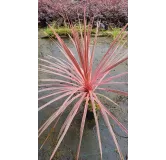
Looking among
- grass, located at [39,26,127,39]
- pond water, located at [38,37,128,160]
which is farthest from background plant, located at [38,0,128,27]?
pond water, located at [38,37,128,160]

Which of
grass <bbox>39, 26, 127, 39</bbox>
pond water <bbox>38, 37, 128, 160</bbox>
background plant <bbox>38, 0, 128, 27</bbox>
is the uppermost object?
background plant <bbox>38, 0, 128, 27</bbox>

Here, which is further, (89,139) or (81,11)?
(81,11)

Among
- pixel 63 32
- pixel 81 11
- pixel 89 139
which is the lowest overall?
pixel 89 139

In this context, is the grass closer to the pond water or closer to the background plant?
the background plant

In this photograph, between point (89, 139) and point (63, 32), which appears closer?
point (89, 139)

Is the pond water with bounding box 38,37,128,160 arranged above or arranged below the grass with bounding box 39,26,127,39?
below

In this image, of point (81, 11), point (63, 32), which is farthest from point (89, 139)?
point (81, 11)

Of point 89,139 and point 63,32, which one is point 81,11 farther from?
point 89,139

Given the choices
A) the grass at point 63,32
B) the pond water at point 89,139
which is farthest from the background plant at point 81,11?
the pond water at point 89,139

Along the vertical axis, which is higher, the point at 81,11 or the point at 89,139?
the point at 81,11

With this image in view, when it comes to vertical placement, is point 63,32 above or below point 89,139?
above

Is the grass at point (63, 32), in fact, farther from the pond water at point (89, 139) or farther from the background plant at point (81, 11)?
the pond water at point (89, 139)

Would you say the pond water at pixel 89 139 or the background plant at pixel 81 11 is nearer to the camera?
the pond water at pixel 89 139
